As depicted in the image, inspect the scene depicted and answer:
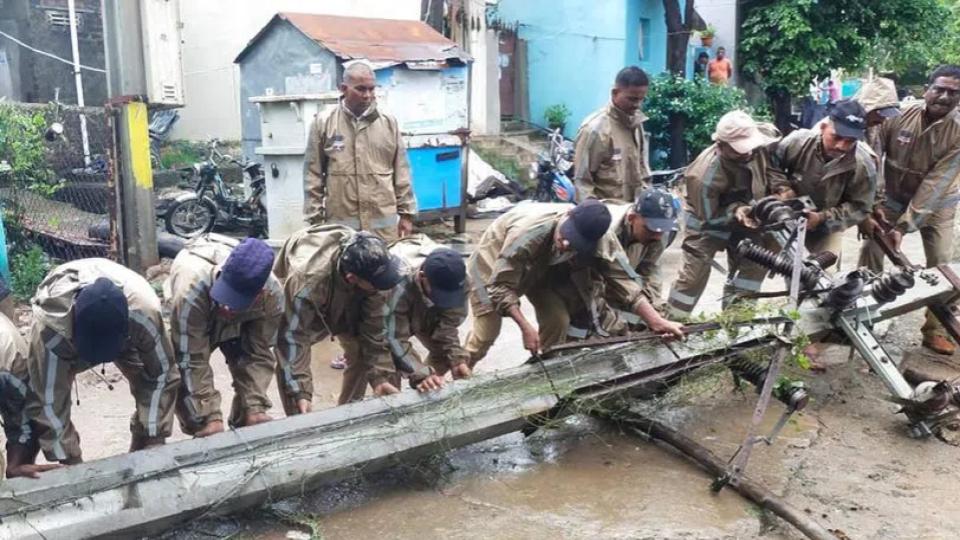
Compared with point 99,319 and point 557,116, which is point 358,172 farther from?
point 557,116

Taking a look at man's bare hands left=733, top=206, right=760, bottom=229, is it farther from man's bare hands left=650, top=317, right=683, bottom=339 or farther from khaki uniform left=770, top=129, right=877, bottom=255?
man's bare hands left=650, top=317, right=683, bottom=339

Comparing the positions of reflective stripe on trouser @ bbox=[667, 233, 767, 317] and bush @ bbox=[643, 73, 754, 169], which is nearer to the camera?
reflective stripe on trouser @ bbox=[667, 233, 767, 317]

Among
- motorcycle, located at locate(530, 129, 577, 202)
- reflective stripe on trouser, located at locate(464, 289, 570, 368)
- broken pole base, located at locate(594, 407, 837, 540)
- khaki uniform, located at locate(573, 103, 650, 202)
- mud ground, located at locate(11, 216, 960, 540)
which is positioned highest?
khaki uniform, located at locate(573, 103, 650, 202)

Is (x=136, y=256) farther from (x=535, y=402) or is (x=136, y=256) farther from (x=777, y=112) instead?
(x=777, y=112)

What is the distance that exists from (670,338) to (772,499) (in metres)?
0.90

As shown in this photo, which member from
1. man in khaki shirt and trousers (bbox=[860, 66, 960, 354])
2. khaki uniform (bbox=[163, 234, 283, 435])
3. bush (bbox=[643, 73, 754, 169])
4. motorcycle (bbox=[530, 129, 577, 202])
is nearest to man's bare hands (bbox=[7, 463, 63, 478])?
khaki uniform (bbox=[163, 234, 283, 435])

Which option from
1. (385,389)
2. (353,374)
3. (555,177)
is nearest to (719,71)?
(555,177)

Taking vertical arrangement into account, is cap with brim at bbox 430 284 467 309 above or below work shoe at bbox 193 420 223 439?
above

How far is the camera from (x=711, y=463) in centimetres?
→ 407

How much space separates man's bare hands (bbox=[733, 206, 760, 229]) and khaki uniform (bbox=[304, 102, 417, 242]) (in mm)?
2000

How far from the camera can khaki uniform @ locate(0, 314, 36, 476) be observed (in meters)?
3.38

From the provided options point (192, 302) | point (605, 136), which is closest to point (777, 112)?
point (605, 136)

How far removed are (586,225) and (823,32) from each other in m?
11.7

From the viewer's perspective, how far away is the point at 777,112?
50.8 feet
